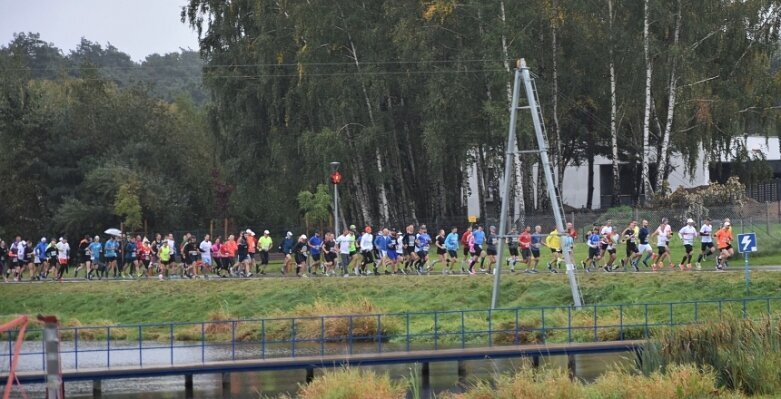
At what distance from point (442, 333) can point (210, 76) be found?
2888cm

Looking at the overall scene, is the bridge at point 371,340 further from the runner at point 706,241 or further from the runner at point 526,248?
the runner at point 706,241

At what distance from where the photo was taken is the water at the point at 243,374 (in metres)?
30.1

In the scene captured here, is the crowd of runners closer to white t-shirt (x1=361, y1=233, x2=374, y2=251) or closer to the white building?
white t-shirt (x1=361, y1=233, x2=374, y2=251)

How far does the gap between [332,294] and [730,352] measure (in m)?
19.6

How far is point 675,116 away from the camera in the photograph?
5731 centimetres

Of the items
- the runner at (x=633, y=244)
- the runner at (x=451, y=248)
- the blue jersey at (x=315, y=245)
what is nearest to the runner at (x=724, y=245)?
the runner at (x=633, y=244)

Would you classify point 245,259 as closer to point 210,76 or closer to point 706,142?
point 210,76

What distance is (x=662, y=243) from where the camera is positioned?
4166cm

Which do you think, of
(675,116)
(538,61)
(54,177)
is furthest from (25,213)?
(675,116)

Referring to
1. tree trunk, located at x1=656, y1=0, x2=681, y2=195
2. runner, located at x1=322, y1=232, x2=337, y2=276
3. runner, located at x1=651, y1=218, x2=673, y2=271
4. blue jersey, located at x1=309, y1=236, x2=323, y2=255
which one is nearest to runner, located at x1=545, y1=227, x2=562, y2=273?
runner, located at x1=651, y1=218, x2=673, y2=271

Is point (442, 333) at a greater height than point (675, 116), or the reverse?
point (675, 116)

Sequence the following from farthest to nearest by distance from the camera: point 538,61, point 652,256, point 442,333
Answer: point 538,61 < point 652,256 < point 442,333

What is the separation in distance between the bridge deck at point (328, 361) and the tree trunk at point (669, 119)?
25.3 meters

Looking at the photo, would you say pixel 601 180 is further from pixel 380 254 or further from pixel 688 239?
pixel 688 239
